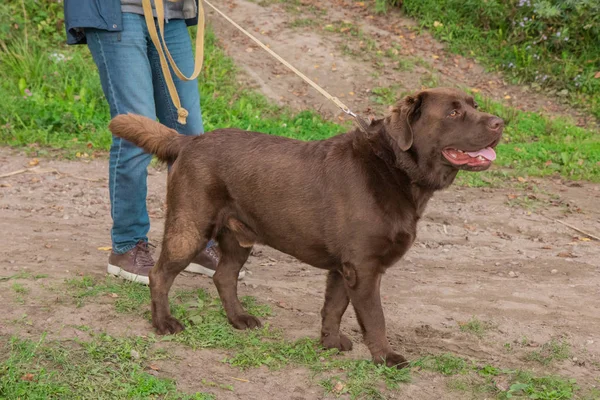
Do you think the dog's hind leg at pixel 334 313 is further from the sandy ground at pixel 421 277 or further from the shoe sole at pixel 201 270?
the shoe sole at pixel 201 270

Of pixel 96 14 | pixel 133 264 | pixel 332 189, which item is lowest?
pixel 133 264

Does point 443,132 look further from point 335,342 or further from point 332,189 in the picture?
point 335,342

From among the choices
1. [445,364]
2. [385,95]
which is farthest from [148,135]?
[385,95]

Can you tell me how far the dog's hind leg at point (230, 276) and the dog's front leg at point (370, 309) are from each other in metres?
0.86

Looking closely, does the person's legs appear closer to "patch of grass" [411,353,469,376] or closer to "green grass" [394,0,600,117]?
"patch of grass" [411,353,469,376]

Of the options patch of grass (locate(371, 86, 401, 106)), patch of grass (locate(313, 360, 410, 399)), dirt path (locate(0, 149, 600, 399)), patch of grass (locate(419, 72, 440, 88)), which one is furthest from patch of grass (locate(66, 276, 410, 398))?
patch of grass (locate(419, 72, 440, 88))

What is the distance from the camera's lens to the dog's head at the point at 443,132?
13.5ft

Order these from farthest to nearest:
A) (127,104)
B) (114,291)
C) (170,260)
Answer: (114,291), (127,104), (170,260)

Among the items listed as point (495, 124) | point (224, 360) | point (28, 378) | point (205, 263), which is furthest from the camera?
point (205, 263)

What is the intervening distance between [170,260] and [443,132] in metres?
1.80

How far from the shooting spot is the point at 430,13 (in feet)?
43.2

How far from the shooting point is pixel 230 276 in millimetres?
4922

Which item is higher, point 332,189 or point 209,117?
point 332,189

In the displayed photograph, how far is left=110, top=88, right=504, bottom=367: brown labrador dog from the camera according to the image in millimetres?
4176
